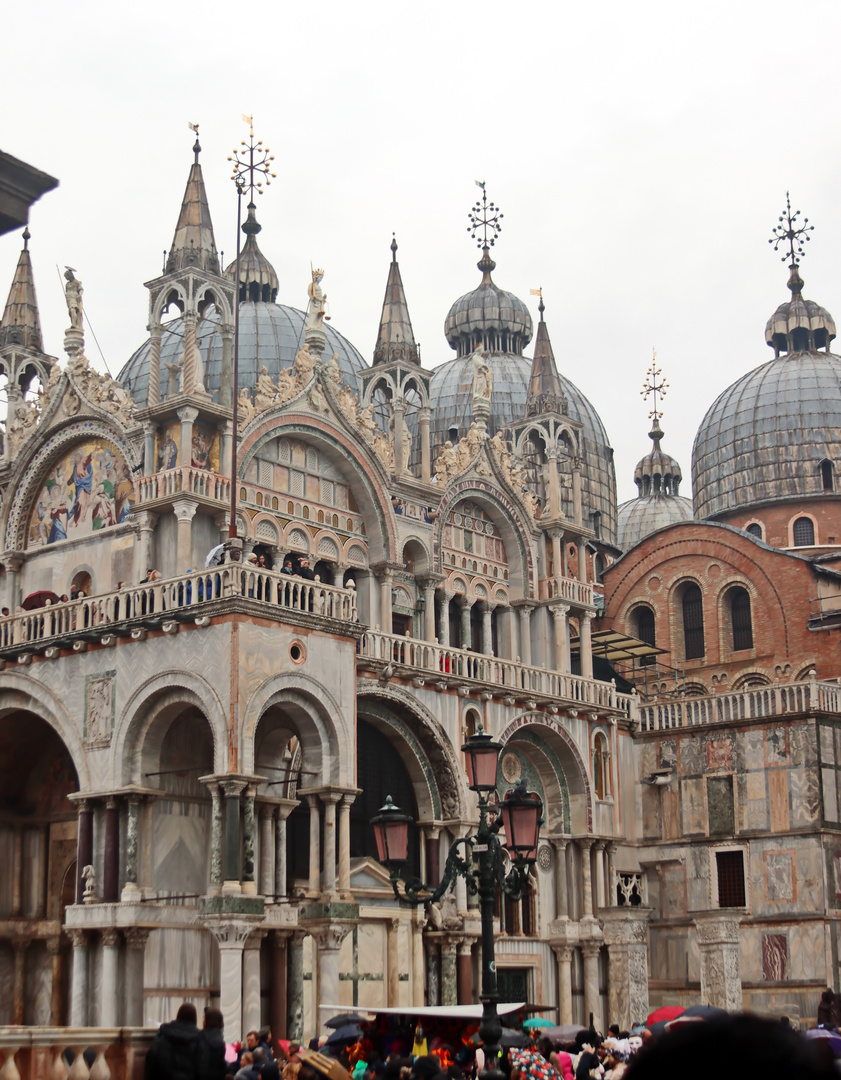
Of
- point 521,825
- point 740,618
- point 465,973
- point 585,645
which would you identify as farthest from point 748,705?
point 521,825

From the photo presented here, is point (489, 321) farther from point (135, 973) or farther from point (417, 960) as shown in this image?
point (135, 973)

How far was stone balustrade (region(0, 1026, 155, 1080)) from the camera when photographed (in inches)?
442

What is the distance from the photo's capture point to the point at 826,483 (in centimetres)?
4869

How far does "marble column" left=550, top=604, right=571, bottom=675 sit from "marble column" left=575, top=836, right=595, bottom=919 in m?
4.47

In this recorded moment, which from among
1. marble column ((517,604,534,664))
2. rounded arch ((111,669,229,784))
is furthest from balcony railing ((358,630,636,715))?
rounded arch ((111,669,229,784))

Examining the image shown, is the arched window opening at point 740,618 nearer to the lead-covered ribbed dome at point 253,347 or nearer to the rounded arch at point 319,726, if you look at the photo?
the lead-covered ribbed dome at point 253,347

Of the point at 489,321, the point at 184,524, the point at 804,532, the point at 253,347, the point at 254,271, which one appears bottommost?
the point at 184,524

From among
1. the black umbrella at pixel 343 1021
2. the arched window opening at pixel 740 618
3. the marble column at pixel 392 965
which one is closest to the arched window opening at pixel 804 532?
the arched window opening at pixel 740 618

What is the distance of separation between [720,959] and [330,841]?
385 inches

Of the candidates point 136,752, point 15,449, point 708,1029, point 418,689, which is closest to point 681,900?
point 418,689

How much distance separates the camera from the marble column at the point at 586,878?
32562 millimetres

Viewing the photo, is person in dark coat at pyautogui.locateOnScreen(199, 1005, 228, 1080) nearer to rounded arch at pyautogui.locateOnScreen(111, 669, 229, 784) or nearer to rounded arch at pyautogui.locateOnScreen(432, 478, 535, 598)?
rounded arch at pyautogui.locateOnScreen(111, 669, 229, 784)

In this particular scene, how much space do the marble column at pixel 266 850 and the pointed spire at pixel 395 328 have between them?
41.3ft

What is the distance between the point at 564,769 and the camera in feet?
111
